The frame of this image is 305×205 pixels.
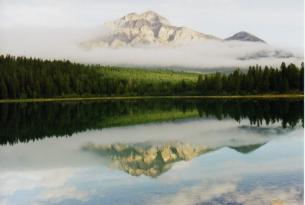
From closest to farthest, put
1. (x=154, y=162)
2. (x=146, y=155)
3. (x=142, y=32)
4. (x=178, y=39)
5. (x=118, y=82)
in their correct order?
(x=154, y=162) < (x=146, y=155) < (x=118, y=82) < (x=178, y=39) < (x=142, y=32)

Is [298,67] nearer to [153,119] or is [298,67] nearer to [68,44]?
[153,119]

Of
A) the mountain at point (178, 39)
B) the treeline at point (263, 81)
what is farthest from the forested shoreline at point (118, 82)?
the mountain at point (178, 39)

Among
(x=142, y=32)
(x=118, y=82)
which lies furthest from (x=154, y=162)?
(x=142, y=32)

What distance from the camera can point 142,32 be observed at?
5622 centimetres

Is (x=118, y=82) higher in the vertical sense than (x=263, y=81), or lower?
lower

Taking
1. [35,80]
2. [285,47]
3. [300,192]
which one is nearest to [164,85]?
[35,80]

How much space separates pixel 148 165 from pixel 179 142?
361cm

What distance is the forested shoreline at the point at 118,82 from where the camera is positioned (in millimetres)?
33875

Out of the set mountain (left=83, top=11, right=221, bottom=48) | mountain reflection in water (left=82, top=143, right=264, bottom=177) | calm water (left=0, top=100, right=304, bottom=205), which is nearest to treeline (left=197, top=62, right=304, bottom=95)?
mountain (left=83, top=11, right=221, bottom=48)

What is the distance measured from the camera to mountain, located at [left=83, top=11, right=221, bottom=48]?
43.9 m

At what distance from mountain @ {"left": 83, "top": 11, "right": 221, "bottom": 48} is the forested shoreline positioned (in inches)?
108

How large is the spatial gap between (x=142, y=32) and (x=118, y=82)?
32.5ft

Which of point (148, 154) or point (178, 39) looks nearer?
point (148, 154)

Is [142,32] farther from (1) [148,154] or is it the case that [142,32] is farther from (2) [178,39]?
(1) [148,154]
